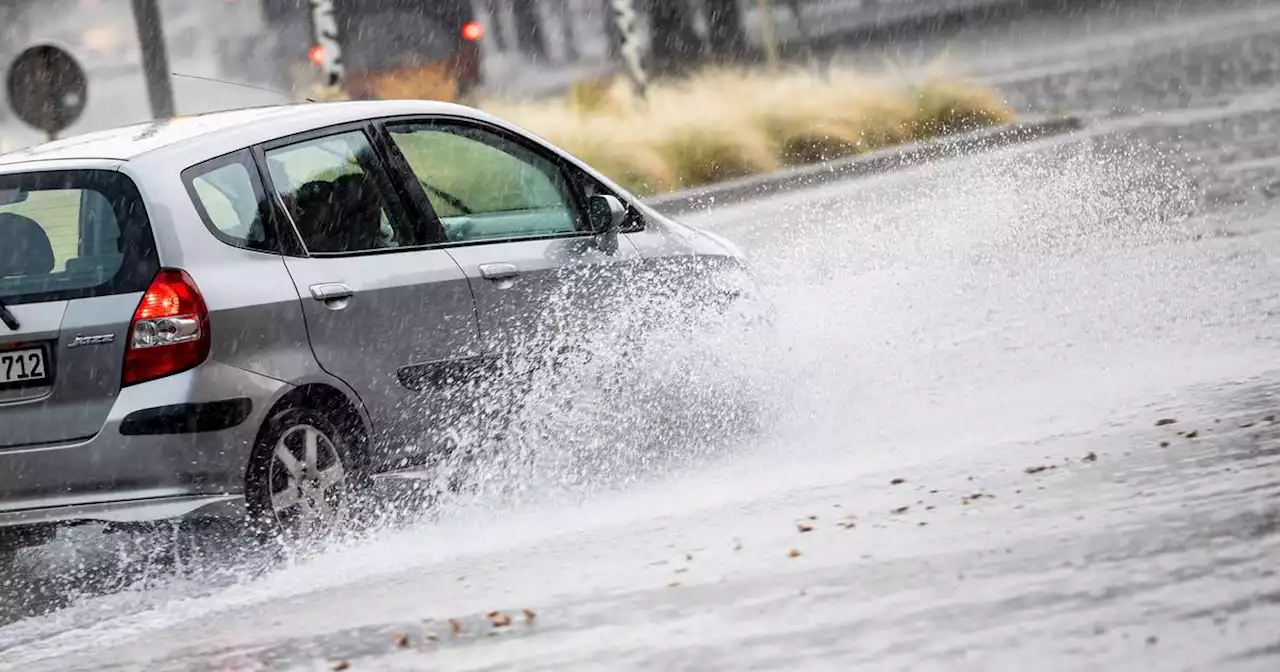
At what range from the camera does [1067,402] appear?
8.96m

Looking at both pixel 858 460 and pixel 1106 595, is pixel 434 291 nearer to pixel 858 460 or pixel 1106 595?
pixel 858 460

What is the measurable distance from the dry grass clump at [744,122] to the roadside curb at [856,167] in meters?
0.88

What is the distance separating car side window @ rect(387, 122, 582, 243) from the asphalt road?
0.68 meters

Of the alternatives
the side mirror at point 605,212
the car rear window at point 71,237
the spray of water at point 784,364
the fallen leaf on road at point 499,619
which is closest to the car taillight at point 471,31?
the spray of water at point 784,364

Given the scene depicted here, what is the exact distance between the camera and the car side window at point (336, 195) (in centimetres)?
754

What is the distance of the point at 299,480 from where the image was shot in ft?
23.9

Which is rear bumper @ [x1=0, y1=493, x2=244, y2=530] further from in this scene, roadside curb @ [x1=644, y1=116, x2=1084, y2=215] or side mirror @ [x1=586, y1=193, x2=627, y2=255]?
roadside curb @ [x1=644, y1=116, x2=1084, y2=215]

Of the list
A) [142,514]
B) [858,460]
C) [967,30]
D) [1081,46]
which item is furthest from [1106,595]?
[967,30]

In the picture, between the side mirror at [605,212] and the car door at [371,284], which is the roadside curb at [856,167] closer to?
the side mirror at [605,212]

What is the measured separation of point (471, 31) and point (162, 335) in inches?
952

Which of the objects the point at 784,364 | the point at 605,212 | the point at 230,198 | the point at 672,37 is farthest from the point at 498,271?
the point at 672,37

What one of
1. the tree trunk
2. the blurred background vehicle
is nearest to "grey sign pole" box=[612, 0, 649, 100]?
the blurred background vehicle

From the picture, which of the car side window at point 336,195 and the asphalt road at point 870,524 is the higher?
the car side window at point 336,195

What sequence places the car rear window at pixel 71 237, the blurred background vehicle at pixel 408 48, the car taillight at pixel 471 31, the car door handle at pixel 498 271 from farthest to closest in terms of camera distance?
the car taillight at pixel 471 31
the blurred background vehicle at pixel 408 48
the car door handle at pixel 498 271
the car rear window at pixel 71 237
